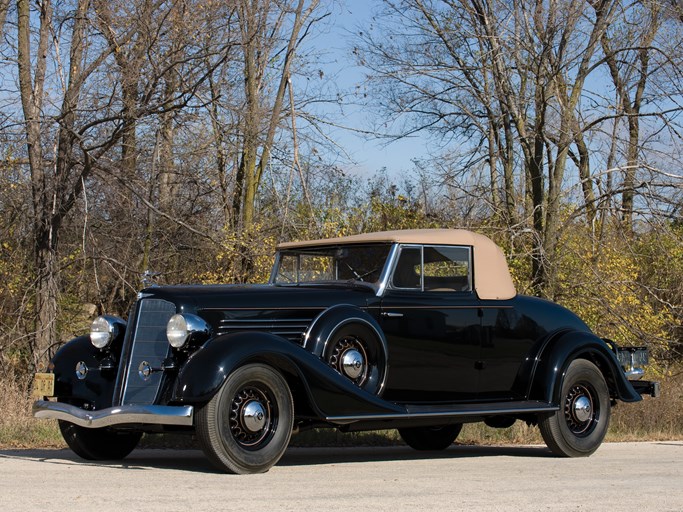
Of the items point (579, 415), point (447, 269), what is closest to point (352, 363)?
point (447, 269)

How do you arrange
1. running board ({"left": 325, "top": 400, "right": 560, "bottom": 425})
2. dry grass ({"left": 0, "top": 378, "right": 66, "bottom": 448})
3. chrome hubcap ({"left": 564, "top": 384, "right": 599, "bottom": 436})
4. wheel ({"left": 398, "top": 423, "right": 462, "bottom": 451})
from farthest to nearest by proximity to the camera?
wheel ({"left": 398, "top": 423, "right": 462, "bottom": 451}) → dry grass ({"left": 0, "top": 378, "right": 66, "bottom": 448}) → chrome hubcap ({"left": 564, "top": 384, "right": 599, "bottom": 436}) → running board ({"left": 325, "top": 400, "right": 560, "bottom": 425})

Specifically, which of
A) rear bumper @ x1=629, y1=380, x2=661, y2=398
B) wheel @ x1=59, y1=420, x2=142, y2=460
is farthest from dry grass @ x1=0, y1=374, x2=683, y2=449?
rear bumper @ x1=629, y1=380, x2=661, y2=398

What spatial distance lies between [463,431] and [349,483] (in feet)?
15.8

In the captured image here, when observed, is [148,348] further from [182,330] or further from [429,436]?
[429,436]

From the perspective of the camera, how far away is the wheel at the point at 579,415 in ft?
30.4

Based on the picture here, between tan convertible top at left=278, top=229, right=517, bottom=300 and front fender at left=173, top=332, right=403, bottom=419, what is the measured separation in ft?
5.56

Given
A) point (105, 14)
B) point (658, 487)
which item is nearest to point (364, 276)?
point (658, 487)

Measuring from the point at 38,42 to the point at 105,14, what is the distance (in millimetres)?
1770

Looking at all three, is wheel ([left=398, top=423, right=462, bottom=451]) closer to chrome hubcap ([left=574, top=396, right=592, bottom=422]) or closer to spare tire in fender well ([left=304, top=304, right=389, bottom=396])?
chrome hubcap ([left=574, top=396, right=592, bottom=422])

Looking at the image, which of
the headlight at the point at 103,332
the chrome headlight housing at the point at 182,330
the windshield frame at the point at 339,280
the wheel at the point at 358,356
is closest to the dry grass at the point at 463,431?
the headlight at the point at 103,332

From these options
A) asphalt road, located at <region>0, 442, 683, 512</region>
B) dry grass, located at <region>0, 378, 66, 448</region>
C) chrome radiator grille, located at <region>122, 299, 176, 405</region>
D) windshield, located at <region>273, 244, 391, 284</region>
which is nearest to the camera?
asphalt road, located at <region>0, 442, 683, 512</region>

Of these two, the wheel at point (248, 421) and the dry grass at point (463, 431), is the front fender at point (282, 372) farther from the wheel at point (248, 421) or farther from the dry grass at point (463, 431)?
the dry grass at point (463, 431)

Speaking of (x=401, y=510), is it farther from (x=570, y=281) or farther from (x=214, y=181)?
(x=214, y=181)

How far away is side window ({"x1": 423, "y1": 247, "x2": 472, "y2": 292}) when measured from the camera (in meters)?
8.92
